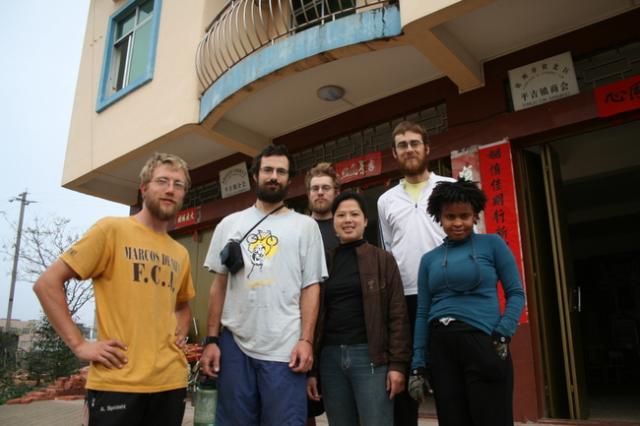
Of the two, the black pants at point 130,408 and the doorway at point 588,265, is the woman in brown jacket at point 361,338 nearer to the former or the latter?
the black pants at point 130,408

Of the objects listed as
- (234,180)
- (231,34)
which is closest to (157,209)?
(231,34)

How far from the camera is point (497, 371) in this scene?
6.66 ft

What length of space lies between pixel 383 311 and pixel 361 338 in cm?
16

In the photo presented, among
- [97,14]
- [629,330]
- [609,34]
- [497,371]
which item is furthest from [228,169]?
[629,330]

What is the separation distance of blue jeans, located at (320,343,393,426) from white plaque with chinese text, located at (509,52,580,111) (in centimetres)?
326

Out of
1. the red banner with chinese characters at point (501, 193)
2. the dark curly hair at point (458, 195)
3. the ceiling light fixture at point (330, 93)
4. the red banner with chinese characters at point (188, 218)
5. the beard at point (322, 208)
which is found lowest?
the dark curly hair at point (458, 195)

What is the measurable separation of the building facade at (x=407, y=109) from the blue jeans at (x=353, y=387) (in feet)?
8.01

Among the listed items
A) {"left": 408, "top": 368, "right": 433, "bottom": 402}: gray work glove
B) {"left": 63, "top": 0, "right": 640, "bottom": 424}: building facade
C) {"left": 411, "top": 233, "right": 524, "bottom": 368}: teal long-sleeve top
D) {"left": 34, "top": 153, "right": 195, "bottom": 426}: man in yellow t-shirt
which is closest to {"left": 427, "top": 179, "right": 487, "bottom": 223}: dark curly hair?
{"left": 411, "top": 233, "right": 524, "bottom": 368}: teal long-sleeve top

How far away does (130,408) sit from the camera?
1.96 metres

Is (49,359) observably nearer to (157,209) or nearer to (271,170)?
(157,209)

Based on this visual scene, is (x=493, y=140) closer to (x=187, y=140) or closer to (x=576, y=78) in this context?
(x=576, y=78)

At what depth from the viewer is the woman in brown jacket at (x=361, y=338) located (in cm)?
228

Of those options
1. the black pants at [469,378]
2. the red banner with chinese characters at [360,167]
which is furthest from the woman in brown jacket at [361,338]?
the red banner with chinese characters at [360,167]

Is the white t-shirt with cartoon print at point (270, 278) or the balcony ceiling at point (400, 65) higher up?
the balcony ceiling at point (400, 65)
